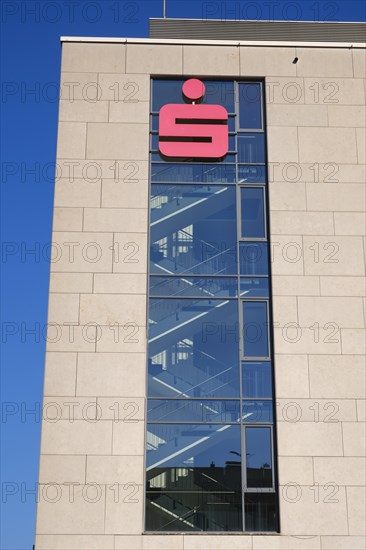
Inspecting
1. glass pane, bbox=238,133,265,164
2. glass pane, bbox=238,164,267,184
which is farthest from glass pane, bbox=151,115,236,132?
glass pane, bbox=238,164,267,184

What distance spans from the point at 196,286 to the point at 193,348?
1574 mm

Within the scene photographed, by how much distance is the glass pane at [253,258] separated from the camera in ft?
70.8

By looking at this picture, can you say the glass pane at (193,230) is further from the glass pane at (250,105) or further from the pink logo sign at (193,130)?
the glass pane at (250,105)

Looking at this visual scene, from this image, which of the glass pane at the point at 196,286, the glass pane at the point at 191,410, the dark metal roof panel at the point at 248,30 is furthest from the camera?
the dark metal roof panel at the point at 248,30

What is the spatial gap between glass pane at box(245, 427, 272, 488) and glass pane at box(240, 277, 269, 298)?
3276 mm

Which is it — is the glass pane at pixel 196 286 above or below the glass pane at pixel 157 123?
below

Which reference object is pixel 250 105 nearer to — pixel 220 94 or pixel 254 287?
pixel 220 94

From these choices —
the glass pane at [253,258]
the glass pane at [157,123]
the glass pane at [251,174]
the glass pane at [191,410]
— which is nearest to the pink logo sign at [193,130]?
the glass pane at [157,123]

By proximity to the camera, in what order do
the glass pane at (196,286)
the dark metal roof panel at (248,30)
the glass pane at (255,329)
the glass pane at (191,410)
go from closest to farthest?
the glass pane at (191,410), the glass pane at (255,329), the glass pane at (196,286), the dark metal roof panel at (248,30)

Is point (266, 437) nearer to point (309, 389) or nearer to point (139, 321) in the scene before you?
point (309, 389)

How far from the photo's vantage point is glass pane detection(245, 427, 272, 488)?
19.9 meters

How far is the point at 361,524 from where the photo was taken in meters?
19.4

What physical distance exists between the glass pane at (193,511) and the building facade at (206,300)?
0.03 meters

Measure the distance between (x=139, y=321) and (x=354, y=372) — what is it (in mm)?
5248
